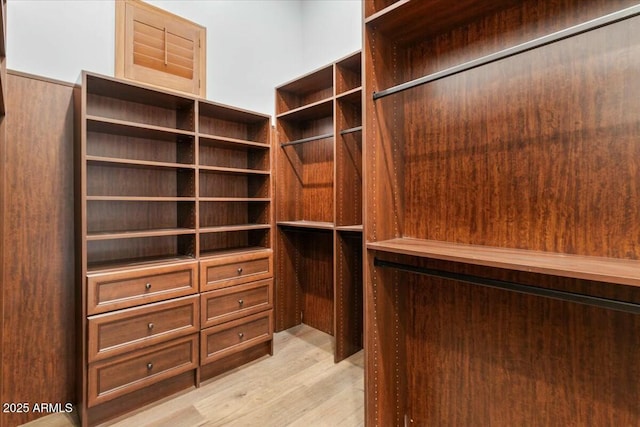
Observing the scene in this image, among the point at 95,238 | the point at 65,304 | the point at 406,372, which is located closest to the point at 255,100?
the point at 95,238

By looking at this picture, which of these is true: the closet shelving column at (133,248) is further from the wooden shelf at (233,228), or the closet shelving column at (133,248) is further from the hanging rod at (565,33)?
the hanging rod at (565,33)

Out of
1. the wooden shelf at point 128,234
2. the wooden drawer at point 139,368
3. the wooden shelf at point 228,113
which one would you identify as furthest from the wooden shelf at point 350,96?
the wooden drawer at point 139,368

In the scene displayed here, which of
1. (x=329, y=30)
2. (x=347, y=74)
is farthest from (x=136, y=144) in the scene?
(x=329, y=30)

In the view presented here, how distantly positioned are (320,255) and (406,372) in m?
1.56

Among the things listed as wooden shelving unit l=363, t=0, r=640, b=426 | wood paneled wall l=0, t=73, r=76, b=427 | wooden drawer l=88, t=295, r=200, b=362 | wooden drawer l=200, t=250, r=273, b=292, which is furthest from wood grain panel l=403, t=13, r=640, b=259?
wood paneled wall l=0, t=73, r=76, b=427

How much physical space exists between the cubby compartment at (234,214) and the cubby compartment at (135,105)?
0.71m

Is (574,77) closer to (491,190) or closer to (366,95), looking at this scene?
(491,190)

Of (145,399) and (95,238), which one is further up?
(95,238)

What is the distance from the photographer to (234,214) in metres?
2.89

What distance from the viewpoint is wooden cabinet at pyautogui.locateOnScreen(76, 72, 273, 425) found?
1.85 meters

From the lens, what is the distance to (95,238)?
1.85 meters

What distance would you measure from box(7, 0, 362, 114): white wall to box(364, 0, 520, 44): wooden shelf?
5.38 feet

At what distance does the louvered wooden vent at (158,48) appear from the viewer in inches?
91.4

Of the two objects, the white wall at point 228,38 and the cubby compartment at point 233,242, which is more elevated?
the white wall at point 228,38
